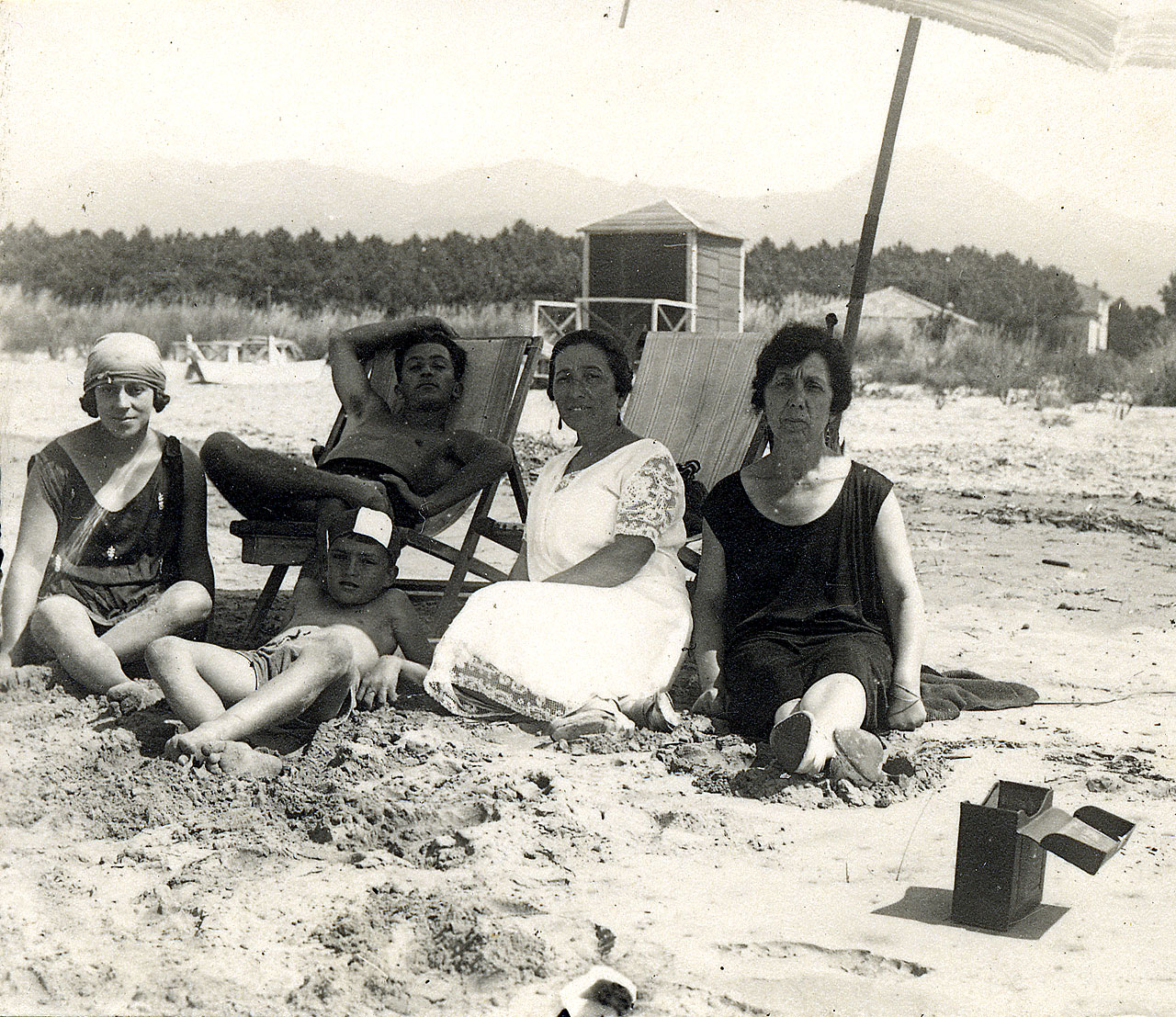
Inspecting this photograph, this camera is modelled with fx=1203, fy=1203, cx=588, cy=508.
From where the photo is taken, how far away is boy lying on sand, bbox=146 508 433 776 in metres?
3.09

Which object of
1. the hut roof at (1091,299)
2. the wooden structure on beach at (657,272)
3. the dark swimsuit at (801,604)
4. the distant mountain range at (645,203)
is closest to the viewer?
the dark swimsuit at (801,604)

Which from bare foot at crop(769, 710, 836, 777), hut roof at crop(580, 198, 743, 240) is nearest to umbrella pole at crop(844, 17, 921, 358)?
bare foot at crop(769, 710, 836, 777)

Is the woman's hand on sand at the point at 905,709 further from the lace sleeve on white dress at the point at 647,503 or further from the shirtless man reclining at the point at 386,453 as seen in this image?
the shirtless man reclining at the point at 386,453

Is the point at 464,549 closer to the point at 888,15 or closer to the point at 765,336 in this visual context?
the point at 765,336

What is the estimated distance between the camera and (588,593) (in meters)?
3.61

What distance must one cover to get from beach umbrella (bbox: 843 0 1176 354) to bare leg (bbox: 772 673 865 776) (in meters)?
1.97

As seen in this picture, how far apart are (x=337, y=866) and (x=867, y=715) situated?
1508mm

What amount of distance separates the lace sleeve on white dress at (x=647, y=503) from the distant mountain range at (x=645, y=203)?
1462cm

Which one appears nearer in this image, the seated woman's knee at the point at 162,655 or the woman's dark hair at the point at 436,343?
the seated woman's knee at the point at 162,655

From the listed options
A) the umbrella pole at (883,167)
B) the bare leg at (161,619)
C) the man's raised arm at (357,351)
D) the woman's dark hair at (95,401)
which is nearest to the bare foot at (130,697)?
the bare leg at (161,619)

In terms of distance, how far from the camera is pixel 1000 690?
4.00 metres

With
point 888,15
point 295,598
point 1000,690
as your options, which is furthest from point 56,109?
point 888,15

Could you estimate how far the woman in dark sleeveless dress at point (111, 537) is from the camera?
142 inches

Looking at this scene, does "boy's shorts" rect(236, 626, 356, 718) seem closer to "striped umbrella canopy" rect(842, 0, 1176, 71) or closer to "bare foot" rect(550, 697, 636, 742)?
"bare foot" rect(550, 697, 636, 742)
